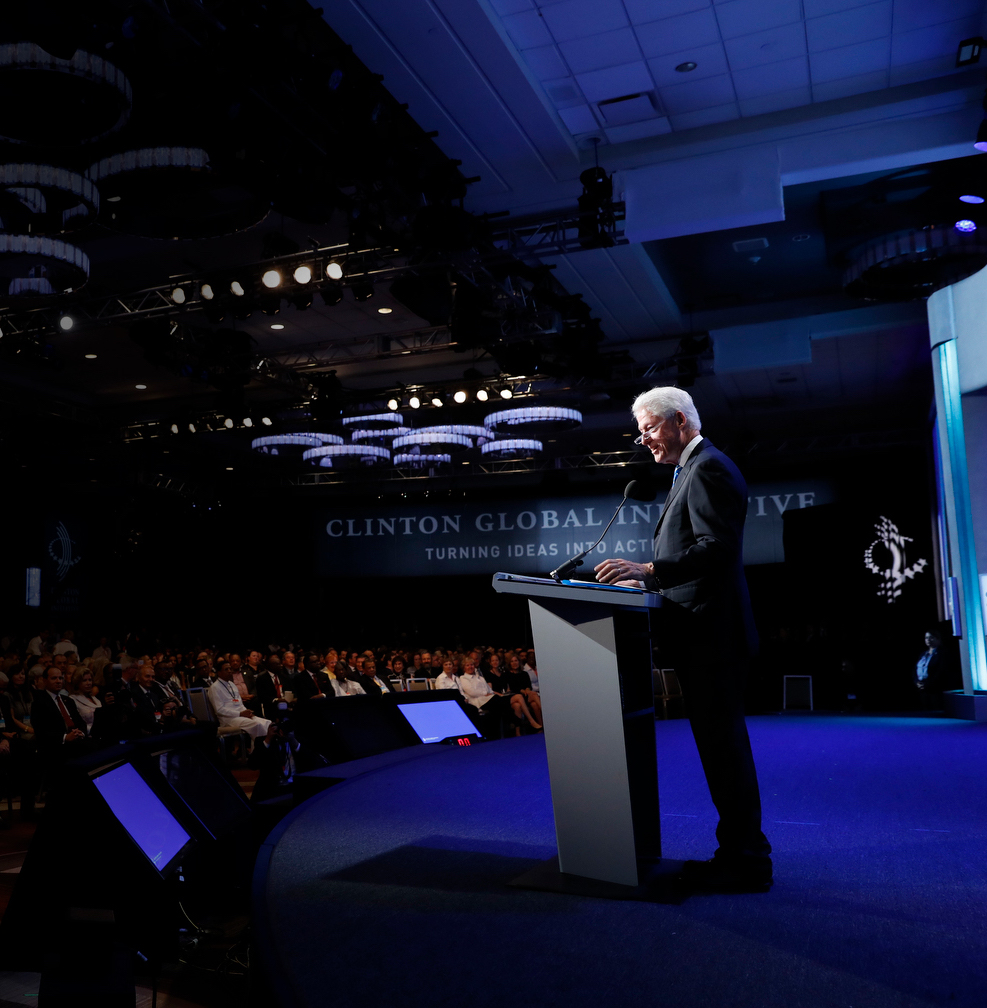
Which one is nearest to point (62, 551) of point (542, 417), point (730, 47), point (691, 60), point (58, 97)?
point (542, 417)

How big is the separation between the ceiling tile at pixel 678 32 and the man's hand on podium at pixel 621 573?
4.34 meters

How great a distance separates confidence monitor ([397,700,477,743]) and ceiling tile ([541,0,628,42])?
425 centimetres

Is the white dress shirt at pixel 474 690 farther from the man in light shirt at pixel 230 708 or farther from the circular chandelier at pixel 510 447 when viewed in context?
the circular chandelier at pixel 510 447

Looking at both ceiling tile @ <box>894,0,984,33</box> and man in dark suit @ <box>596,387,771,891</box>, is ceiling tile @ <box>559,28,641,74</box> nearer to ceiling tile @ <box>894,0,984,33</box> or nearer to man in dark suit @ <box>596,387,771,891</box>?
ceiling tile @ <box>894,0,984,33</box>

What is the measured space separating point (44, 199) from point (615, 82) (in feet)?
12.8

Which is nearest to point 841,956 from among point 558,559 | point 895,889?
point 895,889

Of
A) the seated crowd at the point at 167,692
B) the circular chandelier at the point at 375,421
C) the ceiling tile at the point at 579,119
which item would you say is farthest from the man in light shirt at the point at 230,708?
the ceiling tile at the point at 579,119

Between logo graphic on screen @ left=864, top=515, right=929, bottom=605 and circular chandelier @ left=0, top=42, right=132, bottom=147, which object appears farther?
logo graphic on screen @ left=864, top=515, right=929, bottom=605

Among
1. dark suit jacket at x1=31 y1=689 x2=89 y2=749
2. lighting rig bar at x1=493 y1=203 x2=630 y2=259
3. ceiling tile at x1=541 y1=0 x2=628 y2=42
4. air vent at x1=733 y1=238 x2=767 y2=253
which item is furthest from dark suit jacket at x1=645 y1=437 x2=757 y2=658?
air vent at x1=733 y1=238 x2=767 y2=253

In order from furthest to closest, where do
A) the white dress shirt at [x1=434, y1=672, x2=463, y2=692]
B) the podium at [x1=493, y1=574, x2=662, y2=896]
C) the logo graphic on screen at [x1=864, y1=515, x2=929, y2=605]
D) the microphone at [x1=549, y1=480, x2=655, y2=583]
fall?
the logo graphic on screen at [x1=864, y1=515, x2=929, y2=605] < the white dress shirt at [x1=434, y1=672, x2=463, y2=692] < the microphone at [x1=549, y1=480, x2=655, y2=583] < the podium at [x1=493, y1=574, x2=662, y2=896]

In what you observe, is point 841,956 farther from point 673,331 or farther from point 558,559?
point 558,559

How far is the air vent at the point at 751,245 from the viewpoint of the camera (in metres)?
8.46

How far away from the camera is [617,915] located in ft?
6.47

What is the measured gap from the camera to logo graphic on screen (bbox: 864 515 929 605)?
46.5 ft
